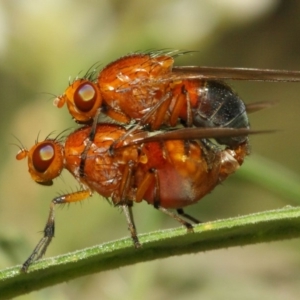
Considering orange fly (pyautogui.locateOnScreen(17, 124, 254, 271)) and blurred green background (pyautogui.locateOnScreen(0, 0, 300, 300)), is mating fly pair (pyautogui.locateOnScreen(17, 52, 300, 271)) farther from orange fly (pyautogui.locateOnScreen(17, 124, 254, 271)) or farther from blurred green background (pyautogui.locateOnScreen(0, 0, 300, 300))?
blurred green background (pyautogui.locateOnScreen(0, 0, 300, 300))

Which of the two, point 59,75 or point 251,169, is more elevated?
point 59,75

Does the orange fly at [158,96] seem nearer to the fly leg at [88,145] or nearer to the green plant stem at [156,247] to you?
the fly leg at [88,145]

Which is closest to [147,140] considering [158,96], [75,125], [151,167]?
[151,167]

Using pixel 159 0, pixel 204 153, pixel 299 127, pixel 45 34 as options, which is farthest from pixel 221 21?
pixel 299 127

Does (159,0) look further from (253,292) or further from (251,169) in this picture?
(253,292)

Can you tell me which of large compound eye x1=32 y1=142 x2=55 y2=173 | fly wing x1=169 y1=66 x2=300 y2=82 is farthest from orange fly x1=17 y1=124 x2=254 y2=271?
fly wing x1=169 y1=66 x2=300 y2=82

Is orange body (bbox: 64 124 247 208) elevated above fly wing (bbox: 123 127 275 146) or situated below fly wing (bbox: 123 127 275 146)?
below

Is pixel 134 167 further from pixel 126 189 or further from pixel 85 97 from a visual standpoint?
pixel 85 97
